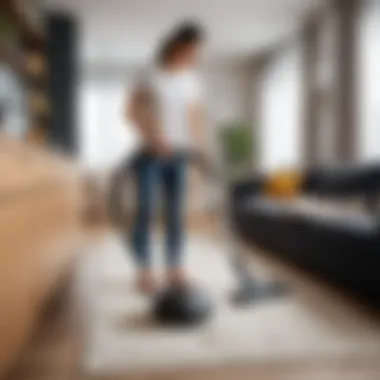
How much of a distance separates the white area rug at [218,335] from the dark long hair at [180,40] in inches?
40.9

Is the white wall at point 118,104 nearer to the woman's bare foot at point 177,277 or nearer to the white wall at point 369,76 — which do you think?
the white wall at point 369,76

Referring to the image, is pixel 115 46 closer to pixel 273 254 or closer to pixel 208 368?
pixel 273 254

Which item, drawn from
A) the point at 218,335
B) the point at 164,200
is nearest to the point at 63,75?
the point at 164,200

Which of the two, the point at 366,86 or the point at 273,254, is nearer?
the point at 273,254

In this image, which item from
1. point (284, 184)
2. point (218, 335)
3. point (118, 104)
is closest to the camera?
point (218, 335)

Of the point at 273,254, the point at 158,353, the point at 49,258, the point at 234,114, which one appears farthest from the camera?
the point at 234,114

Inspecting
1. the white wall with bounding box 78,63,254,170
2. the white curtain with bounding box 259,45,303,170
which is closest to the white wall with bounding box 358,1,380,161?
the white curtain with bounding box 259,45,303,170

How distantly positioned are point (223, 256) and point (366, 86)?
6.97 feet

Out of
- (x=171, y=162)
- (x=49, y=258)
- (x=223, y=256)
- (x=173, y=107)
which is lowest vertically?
(x=223, y=256)

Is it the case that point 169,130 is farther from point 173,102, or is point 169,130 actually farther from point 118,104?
point 118,104

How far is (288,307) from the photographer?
2.25 m

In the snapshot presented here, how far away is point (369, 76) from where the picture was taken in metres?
→ 4.89

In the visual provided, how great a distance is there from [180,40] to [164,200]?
701 millimetres

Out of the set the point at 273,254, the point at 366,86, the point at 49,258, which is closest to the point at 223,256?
the point at 273,254
